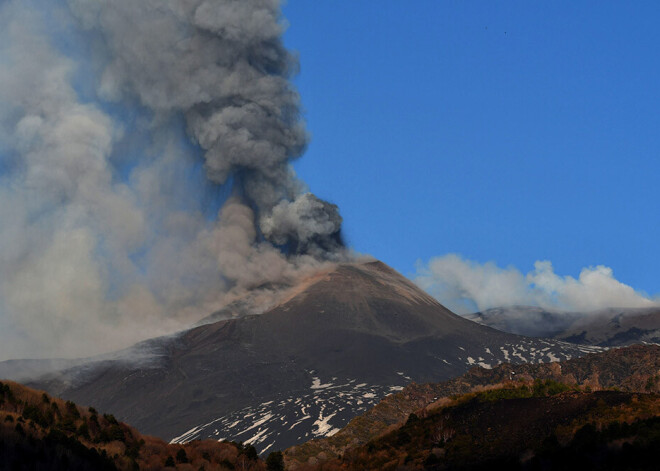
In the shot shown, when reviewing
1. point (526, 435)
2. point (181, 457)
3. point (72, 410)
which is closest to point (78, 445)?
point (181, 457)

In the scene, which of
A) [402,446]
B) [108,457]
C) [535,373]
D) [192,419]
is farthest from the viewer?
[192,419]

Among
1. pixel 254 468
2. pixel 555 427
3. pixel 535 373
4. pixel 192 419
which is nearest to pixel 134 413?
pixel 192 419

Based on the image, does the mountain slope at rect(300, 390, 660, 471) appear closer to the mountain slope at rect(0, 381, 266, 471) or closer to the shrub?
the mountain slope at rect(0, 381, 266, 471)

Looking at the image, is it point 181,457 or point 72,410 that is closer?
point 181,457

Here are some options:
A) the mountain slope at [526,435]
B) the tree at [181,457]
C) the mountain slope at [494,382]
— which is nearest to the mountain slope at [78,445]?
the tree at [181,457]

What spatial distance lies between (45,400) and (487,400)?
90.1ft

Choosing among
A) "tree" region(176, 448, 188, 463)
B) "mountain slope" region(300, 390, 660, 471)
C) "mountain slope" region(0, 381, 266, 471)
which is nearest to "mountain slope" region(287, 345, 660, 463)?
"mountain slope" region(300, 390, 660, 471)

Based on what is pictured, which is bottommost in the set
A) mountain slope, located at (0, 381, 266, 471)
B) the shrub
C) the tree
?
the tree

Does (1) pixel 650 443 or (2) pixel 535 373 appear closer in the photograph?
(1) pixel 650 443

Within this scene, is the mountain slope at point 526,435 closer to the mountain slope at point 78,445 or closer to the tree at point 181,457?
the mountain slope at point 78,445

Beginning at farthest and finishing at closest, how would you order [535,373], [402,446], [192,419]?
[192,419], [535,373], [402,446]

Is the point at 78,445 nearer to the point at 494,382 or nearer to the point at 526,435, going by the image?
the point at 526,435

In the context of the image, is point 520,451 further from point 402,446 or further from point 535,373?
point 535,373

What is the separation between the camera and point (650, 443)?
35.2m
